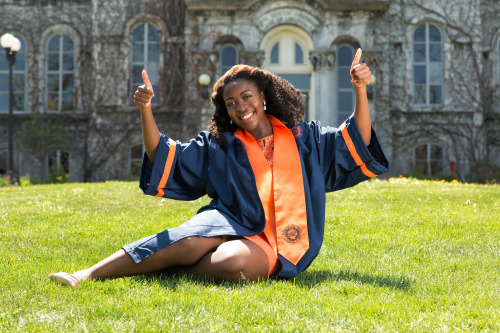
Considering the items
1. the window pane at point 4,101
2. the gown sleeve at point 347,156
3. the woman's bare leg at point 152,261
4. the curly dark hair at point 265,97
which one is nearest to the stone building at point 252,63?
the window pane at point 4,101

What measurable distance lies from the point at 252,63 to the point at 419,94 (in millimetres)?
4727

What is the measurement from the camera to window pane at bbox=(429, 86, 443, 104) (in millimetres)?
14602

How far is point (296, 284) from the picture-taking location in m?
3.41

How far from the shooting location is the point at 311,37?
13.4 metres

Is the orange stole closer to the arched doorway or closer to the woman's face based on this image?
the woman's face

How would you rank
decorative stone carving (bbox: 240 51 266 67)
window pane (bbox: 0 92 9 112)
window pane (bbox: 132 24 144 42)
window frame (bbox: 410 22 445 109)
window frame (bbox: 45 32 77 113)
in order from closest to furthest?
decorative stone carving (bbox: 240 51 266 67), window frame (bbox: 410 22 445 109), window pane (bbox: 132 24 144 42), window frame (bbox: 45 32 77 113), window pane (bbox: 0 92 9 112)

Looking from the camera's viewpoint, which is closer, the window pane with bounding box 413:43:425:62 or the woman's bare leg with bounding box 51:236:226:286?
the woman's bare leg with bounding box 51:236:226:286

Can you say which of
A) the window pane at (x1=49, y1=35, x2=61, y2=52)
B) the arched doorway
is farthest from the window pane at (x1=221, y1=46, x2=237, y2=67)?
the window pane at (x1=49, y1=35, x2=61, y2=52)

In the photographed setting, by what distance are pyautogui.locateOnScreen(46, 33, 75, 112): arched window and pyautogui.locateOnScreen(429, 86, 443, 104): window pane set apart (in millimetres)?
9939

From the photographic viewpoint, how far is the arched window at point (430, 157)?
1443cm

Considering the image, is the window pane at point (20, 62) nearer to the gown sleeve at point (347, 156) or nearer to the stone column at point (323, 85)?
the stone column at point (323, 85)

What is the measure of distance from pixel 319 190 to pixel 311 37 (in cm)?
1035

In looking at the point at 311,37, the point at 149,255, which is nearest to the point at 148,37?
the point at 311,37

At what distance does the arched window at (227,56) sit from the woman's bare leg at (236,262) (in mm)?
10933
